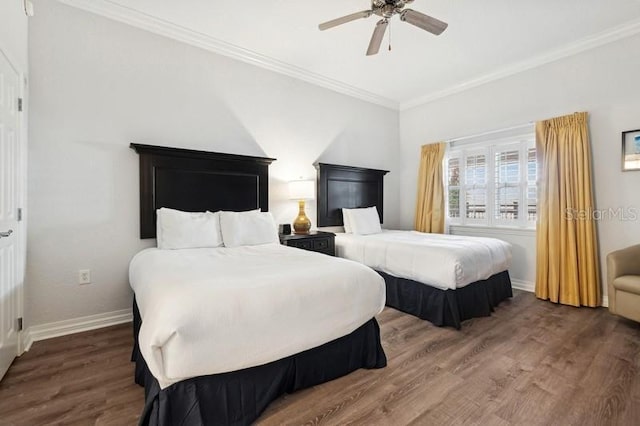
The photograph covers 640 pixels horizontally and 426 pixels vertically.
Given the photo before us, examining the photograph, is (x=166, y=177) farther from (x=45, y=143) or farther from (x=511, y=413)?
(x=511, y=413)

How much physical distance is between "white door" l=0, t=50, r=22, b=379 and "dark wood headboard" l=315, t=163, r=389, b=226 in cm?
296

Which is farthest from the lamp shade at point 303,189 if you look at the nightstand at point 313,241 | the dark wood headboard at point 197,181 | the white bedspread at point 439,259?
the white bedspread at point 439,259

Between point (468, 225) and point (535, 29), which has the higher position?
point (535, 29)

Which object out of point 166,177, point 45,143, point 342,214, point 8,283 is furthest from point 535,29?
point 8,283

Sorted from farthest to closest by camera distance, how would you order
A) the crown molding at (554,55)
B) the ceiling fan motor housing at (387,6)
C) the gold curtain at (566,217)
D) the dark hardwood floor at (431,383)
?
1. the gold curtain at (566,217)
2. the crown molding at (554,55)
3. the ceiling fan motor housing at (387,6)
4. the dark hardwood floor at (431,383)

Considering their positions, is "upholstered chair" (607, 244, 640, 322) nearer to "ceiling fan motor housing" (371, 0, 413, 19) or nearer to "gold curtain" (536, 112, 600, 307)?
"gold curtain" (536, 112, 600, 307)

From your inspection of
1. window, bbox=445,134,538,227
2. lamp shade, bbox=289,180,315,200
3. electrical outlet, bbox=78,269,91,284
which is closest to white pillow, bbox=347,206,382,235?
lamp shade, bbox=289,180,315,200

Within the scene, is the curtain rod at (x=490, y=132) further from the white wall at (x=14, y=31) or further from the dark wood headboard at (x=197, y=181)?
the white wall at (x=14, y=31)

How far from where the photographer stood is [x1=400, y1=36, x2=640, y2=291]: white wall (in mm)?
3047

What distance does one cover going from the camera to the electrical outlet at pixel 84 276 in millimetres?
2612

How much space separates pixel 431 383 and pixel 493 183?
3.29 m

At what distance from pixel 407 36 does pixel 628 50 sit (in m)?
2.25

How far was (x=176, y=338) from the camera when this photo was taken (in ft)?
4.14

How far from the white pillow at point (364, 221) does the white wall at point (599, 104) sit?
1.93 m
